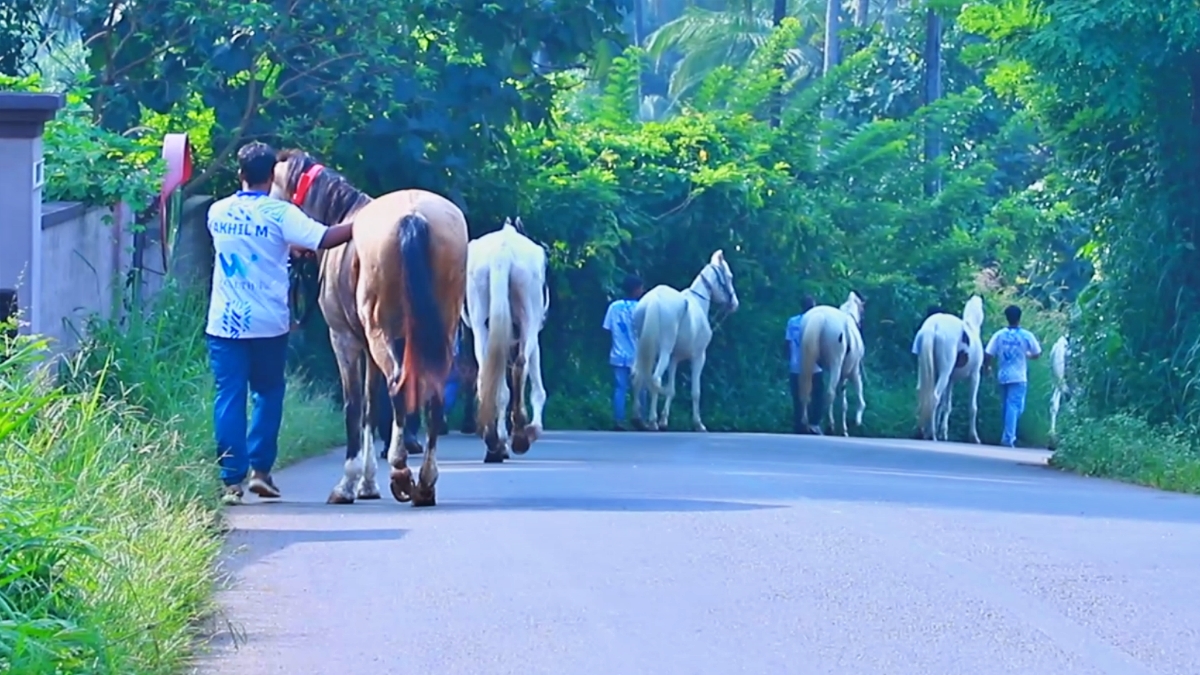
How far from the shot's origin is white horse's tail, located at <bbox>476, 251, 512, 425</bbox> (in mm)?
15234

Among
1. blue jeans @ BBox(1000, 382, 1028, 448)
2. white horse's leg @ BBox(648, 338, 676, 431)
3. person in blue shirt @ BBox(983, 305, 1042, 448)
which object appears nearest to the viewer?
white horse's leg @ BBox(648, 338, 676, 431)

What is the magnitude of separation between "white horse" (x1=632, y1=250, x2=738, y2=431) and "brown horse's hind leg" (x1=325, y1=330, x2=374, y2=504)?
49.1 ft

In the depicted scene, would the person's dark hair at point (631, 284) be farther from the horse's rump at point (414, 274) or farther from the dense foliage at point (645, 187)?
the horse's rump at point (414, 274)

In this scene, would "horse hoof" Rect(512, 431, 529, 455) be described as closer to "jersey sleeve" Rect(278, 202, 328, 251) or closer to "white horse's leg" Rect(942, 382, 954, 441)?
"jersey sleeve" Rect(278, 202, 328, 251)

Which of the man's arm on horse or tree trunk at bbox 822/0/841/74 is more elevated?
tree trunk at bbox 822/0/841/74

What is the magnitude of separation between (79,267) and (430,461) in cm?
416

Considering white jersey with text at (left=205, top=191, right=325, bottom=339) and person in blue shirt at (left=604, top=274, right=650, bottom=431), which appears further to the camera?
person in blue shirt at (left=604, top=274, right=650, bottom=431)

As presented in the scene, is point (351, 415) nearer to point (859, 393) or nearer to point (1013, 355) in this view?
point (1013, 355)

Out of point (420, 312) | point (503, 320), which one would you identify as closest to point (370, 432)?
point (420, 312)

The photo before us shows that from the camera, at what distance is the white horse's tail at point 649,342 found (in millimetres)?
27578

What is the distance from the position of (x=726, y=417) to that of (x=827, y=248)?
345 centimetres

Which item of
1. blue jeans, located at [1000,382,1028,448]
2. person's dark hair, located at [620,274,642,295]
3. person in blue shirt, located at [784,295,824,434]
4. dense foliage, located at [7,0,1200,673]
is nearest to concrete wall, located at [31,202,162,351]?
dense foliage, located at [7,0,1200,673]

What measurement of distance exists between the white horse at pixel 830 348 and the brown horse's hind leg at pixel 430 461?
57.5ft

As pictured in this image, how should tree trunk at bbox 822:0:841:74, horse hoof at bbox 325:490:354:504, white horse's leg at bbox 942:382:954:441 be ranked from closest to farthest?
1. horse hoof at bbox 325:490:354:504
2. white horse's leg at bbox 942:382:954:441
3. tree trunk at bbox 822:0:841:74
